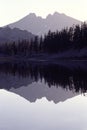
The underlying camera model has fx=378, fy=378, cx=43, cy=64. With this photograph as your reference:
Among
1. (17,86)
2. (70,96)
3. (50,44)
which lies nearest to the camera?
(70,96)

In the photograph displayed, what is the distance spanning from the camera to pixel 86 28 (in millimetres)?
156125

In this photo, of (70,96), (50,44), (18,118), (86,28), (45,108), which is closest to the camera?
(18,118)

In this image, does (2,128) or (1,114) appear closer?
(2,128)

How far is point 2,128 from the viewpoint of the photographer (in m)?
20.7

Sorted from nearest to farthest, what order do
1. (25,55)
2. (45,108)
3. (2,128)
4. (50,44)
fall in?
(2,128) → (45,108) → (50,44) → (25,55)

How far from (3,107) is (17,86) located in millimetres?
20008

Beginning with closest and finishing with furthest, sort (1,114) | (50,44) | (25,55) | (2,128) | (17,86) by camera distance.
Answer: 1. (2,128)
2. (1,114)
3. (17,86)
4. (50,44)
5. (25,55)

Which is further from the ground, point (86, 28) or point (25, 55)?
point (86, 28)

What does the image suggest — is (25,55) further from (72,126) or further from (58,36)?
(72,126)

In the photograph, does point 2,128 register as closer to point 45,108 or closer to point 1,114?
point 1,114

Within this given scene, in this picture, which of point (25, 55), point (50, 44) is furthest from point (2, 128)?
point (25, 55)

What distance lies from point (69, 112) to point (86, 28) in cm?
13275

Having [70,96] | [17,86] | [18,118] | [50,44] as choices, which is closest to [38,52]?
[50,44]

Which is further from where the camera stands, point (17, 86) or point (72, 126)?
point (17, 86)
